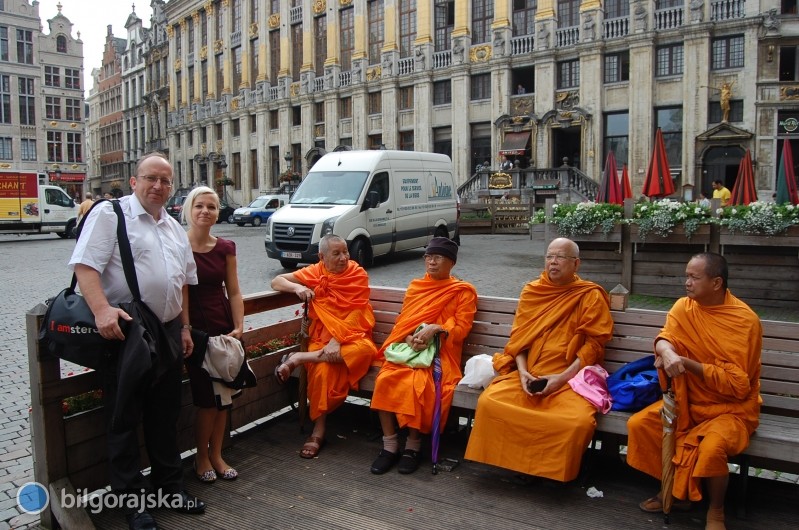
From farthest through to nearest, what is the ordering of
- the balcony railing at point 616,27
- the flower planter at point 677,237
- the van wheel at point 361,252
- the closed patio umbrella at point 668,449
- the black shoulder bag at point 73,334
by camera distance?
the balcony railing at point 616,27
the van wheel at point 361,252
the flower planter at point 677,237
the closed patio umbrella at point 668,449
the black shoulder bag at point 73,334

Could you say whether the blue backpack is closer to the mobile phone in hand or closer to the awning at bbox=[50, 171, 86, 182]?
the mobile phone in hand

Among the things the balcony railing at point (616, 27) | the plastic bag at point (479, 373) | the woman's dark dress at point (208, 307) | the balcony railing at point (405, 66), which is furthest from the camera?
the balcony railing at point (405, 66)

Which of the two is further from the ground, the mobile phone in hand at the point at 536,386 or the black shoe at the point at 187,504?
the mobile phone in hand at the point at 536,386

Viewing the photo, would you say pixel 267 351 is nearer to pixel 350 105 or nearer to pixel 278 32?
pixel 350 105

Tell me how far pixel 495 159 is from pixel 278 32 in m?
22.3

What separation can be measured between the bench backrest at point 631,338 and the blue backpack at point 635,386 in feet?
0.64

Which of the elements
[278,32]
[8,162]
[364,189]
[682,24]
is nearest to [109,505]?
[364,189]

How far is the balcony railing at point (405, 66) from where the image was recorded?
38.2 meters

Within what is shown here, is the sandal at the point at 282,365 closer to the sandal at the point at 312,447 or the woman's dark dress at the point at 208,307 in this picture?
the sandal at the point at 312,447

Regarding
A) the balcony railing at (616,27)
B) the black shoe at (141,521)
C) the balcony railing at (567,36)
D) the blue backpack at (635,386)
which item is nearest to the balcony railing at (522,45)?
the balcony railing at (567,36)

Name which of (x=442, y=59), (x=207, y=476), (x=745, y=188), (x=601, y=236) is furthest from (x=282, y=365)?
(x=442, y=59)

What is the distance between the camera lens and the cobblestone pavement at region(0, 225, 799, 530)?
479 centimetres

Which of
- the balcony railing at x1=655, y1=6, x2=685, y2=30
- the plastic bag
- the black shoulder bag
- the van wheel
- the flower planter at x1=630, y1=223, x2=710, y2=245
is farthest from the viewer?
the balcony railing at x1=655, y1=6, x2=685, y2=30

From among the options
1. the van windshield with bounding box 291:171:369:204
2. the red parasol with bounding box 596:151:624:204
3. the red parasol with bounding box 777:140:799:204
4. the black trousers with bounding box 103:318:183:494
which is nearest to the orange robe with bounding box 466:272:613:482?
the black trousers with bounding box 103:318:183:494
